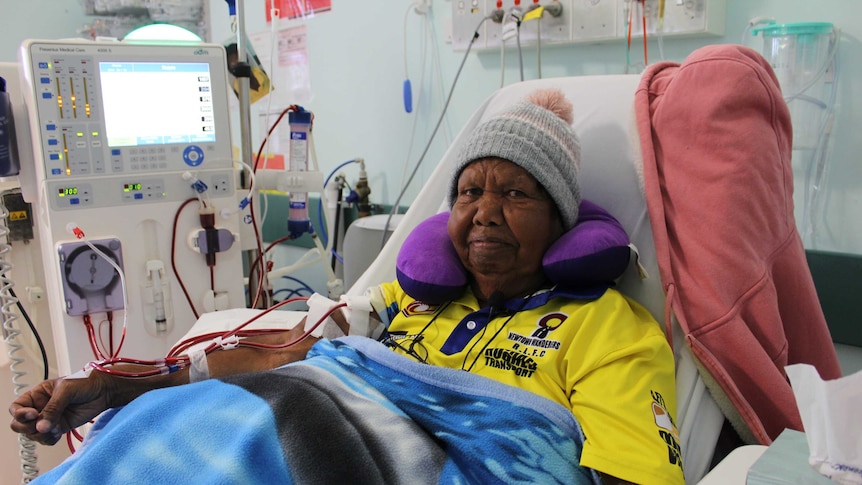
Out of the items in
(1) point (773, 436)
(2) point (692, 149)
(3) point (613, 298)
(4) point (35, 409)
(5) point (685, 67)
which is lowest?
(1) point (773, 436)

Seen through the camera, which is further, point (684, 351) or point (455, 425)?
point (684, 351)

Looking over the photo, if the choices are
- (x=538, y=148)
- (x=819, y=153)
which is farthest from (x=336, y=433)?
(x=819, y=153)

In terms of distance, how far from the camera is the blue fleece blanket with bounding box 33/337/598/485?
834 millimetres

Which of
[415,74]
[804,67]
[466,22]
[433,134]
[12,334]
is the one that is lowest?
[12,334]

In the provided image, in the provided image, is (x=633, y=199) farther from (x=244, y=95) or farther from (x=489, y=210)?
(x=244, y=95)

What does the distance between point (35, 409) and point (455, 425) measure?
0.69 meters

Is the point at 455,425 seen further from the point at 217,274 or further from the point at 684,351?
the point at 217,274

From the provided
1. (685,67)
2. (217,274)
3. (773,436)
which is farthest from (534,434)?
(217,274)

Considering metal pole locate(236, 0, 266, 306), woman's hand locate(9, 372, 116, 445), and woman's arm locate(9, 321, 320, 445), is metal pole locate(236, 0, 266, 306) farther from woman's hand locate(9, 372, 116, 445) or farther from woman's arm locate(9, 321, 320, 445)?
woman's hand locate(9, 372, 116, 445)

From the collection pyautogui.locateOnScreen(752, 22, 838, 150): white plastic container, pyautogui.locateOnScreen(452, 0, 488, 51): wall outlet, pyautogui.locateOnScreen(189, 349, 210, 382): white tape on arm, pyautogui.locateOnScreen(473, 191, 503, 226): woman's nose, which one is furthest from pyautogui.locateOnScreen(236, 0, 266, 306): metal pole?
pyautogui.locateOnScreen(752, 22, 838, 150): white plastic container

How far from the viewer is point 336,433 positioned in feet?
2.96

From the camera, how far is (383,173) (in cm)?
265

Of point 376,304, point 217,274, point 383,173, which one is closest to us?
point 376,304

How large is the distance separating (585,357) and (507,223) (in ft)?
0.96
